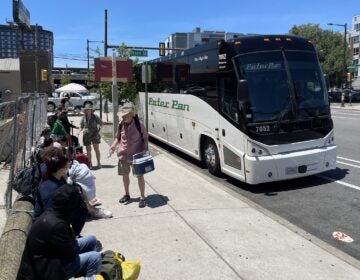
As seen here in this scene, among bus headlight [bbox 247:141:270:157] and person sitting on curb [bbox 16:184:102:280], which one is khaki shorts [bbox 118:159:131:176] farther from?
person sitting on curb [bbox 16:184:102:280]

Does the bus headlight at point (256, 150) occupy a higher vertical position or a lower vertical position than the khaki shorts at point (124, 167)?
higher

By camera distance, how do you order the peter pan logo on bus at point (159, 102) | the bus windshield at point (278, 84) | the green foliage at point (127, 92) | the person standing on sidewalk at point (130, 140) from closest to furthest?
the person standing on sidewalk at point (130, 140), the bus windshield at point (278, 84), the peter pan logo on bus at point (159, 102), the green foliage at point (127, 92)

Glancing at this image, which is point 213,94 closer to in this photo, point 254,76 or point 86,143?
point 254,76

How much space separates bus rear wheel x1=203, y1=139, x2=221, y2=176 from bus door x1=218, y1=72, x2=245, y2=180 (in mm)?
364

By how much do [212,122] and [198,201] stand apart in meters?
2.55

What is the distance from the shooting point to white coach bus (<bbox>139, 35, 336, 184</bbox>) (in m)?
8.52

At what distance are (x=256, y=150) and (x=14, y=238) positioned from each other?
4768mm

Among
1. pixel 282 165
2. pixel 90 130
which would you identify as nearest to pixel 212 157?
pixel 282 165

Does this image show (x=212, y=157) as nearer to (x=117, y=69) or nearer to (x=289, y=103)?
(x=289, y=103)

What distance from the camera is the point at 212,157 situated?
33.5 feet

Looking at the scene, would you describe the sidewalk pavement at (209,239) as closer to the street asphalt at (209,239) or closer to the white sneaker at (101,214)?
the street asphalt at (209,239)

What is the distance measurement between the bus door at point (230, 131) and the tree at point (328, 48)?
57288mm

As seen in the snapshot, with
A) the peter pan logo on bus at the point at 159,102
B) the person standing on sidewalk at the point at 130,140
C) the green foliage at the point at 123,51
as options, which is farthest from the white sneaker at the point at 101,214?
the green foliage at the point at 123,51

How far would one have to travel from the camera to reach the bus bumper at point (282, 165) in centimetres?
845
